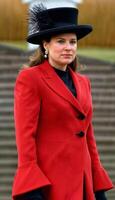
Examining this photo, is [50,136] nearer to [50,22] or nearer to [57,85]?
[57,85]

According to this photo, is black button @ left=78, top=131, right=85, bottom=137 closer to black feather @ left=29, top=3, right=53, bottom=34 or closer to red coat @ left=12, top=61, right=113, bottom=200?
red coat @ left=12, top=61, right=113, bottom=200

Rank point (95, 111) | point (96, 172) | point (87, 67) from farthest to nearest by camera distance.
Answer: point (87, 67)
point (95, 111)
point (96, 172)

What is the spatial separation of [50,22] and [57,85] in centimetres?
30

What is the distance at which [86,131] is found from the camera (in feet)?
13.5

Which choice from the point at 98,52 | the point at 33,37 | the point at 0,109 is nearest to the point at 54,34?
the point at 33,37

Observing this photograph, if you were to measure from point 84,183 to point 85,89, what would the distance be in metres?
0.45

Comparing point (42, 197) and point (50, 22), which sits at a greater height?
point (50, 22)

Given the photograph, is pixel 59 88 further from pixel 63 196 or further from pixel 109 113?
pixel 109 113

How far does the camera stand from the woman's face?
3.93m

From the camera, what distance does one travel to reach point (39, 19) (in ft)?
13.4

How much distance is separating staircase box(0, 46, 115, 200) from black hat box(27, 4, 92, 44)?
4059 mm

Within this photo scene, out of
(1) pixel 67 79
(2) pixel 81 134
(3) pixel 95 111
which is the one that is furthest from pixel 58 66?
(3) pixel 95 111

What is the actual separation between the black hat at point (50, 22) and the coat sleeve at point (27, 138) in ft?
0.85

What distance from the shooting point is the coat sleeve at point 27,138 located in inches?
151
